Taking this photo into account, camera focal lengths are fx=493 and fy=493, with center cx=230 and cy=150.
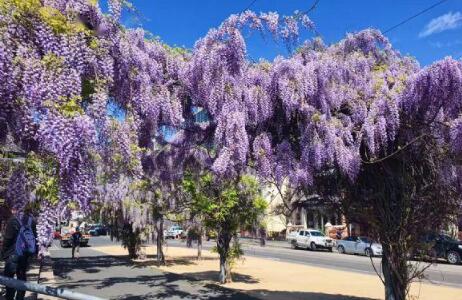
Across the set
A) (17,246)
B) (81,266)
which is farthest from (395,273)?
(81,266)

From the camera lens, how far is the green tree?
54.9 ft

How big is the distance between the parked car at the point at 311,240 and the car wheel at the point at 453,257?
12530 mm

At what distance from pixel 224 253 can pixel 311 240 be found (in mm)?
23929

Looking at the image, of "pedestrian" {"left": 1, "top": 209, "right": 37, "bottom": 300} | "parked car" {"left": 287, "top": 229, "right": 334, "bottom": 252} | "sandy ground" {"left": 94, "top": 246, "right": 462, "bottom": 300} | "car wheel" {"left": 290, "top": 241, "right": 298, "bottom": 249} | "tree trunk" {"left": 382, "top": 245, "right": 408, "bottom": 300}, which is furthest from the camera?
"car wheel" {"left": 290, "top": 241, "right": 298, "bottom": 249}

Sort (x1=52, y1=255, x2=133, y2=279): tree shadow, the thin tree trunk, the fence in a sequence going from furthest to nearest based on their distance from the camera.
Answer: the thin tree trunk < (x1=52, y1=255, x2=133, y2=279): tree shadow < the fence

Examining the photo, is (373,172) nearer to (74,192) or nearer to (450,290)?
(74,192)

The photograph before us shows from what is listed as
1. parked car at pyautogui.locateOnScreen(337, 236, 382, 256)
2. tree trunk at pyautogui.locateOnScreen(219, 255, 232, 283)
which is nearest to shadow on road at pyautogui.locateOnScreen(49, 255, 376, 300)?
tree trunk at pyautogui.locateOnScreen(219, 255, 232, 283)

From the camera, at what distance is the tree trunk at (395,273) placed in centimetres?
966

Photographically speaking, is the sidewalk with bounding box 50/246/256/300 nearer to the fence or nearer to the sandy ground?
the sandy ground

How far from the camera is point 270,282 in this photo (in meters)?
17.5

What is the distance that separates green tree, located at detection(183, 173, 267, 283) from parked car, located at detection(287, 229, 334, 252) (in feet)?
74.9

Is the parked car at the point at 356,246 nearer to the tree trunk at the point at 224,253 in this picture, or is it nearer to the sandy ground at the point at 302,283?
the sandy ground at the point at 302,283

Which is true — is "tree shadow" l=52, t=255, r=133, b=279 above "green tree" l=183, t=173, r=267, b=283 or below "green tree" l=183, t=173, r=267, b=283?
below

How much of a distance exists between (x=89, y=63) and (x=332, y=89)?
487 centimetres
